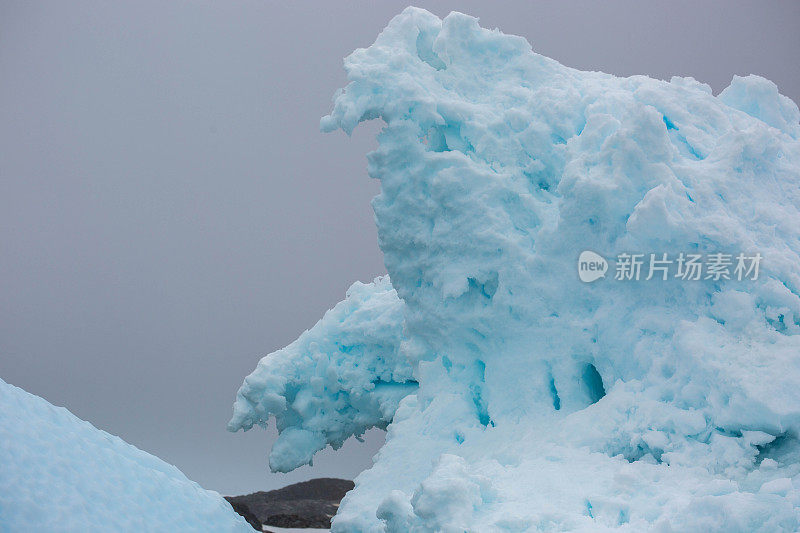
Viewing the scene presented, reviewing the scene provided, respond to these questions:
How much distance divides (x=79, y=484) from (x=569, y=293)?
193 cm

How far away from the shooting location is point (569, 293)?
336cm

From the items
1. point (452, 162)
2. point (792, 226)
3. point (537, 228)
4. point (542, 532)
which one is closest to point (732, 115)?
point (792, 226)

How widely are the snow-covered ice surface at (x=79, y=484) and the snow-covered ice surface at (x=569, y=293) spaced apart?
64 cm

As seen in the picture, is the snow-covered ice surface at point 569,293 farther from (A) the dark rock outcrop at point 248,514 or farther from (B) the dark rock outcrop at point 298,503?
(B) the dark rock outcrop at point 298,503

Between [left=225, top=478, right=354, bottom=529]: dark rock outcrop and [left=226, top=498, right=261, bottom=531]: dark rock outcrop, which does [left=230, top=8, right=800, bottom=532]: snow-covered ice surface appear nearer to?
[left=226, top=498, right=261, bottom=531]: dark rock outcrop

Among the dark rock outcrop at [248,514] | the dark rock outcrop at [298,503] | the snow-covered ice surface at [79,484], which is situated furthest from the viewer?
the dark rock outcrop at [298,503]

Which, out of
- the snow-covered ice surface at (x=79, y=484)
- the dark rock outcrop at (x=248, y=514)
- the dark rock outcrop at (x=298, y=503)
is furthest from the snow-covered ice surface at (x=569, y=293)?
the dark rock outcrop at (x=298, y=503)

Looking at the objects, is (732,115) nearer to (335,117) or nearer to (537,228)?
(537,228)

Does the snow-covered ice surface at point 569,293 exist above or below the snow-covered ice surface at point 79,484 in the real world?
above

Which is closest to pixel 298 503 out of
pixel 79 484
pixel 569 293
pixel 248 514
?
pixel 248 514

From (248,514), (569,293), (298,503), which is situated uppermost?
(569,293)

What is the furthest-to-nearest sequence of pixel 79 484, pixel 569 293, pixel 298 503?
pixel 298 503 → pixel 569 293 → pixel 79 484

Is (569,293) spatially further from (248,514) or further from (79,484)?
(248,514)

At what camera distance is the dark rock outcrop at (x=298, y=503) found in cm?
551
